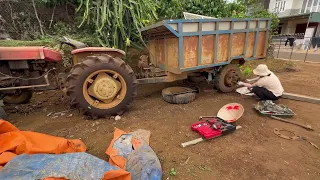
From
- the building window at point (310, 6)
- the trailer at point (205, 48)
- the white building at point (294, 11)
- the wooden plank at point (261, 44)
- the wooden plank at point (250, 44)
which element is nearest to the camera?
the trailer at point (205, 48)

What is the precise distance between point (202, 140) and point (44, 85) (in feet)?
9.06

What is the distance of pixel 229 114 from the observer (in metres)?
3.36

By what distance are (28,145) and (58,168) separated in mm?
553

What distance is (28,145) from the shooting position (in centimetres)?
187

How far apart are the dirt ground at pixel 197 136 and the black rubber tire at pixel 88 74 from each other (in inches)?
7.7

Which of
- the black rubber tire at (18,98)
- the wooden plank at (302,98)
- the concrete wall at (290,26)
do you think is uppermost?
the concrete wall at (290,26)

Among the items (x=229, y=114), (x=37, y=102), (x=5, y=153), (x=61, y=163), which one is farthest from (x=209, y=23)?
(x=37, y=102)

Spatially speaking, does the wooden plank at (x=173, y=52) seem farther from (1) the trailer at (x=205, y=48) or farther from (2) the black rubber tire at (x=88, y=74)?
(2) the black rubber tire at (x=88, y=74)

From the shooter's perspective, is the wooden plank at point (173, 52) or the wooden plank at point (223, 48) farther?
the wooden plank at point (223, 48)

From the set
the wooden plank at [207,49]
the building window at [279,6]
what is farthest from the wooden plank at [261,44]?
the building window at [279,6]

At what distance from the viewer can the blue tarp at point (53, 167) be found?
4.91 ft

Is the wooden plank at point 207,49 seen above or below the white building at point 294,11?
below

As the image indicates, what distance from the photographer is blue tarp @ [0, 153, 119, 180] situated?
150 centimetres

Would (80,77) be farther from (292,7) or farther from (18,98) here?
(292,7)
